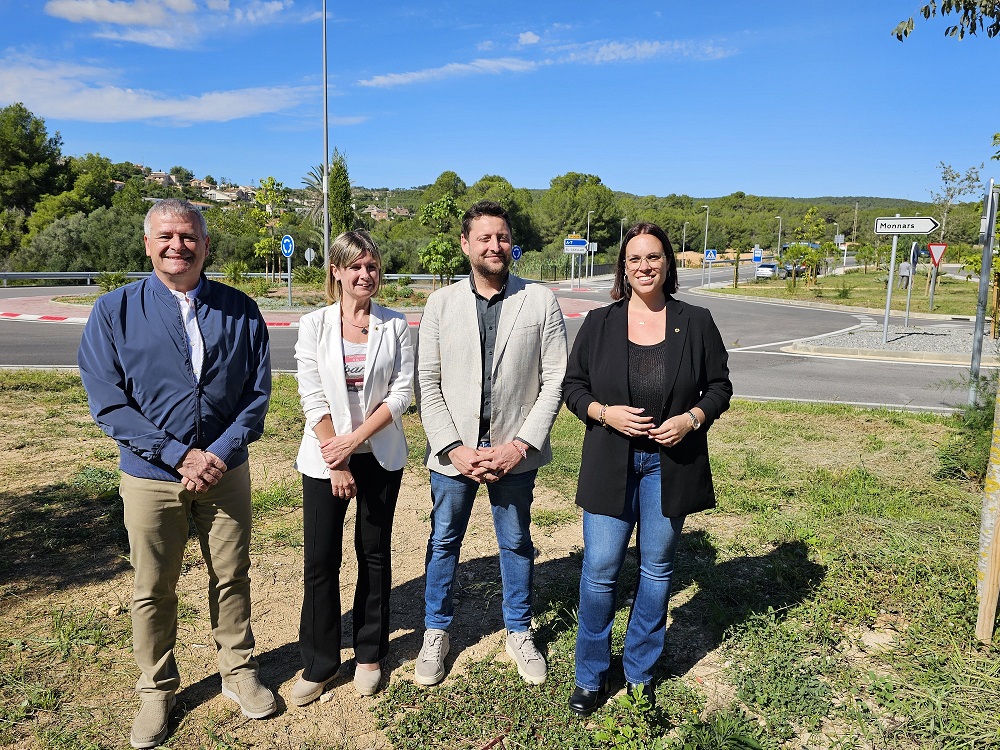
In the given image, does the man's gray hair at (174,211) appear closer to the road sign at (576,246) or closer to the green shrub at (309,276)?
the green shrub at (309,276)

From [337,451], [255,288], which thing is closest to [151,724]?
[337,451]

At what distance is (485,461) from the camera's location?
3.02 meters

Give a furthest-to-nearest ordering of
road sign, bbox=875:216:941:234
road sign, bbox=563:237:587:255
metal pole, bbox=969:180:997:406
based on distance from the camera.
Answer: road sign, bbox=563:237:587:255 → road sign, bbox=875:216:941:234 → metal pole, bbox=969:180:997:406

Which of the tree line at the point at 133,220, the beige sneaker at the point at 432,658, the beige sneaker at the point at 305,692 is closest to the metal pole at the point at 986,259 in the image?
the beige sneaker at the point at 432,658

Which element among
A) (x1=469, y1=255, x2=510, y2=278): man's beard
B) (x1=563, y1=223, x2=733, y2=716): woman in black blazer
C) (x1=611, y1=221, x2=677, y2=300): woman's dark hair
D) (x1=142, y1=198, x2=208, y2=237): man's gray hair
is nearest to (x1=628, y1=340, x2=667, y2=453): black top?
(x1=563, y1=223, x2=733, y2=716): woman in black blazer

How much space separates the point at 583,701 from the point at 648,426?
1195 millimetres

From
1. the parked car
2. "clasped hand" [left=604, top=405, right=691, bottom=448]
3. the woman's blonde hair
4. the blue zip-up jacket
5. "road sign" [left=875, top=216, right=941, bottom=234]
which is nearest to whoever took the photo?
the blue zip-up jacket

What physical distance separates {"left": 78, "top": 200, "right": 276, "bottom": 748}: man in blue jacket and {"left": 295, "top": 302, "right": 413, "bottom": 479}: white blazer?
19 centimetres

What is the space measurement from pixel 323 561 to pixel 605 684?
133cm

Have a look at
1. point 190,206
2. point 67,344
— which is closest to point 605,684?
point 190,206

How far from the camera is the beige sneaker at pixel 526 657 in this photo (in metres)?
3.16

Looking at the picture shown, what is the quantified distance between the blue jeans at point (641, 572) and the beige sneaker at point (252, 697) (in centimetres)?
131

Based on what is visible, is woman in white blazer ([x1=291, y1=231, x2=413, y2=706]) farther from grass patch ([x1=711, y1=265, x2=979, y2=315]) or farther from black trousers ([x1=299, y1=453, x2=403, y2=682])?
grass patch ([x1=711, y1=265, x2=979, y2=315])

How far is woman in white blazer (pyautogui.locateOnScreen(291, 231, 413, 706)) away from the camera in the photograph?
300cm
